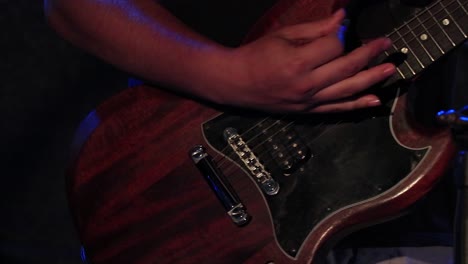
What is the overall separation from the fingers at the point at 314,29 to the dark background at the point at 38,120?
3.39 feet

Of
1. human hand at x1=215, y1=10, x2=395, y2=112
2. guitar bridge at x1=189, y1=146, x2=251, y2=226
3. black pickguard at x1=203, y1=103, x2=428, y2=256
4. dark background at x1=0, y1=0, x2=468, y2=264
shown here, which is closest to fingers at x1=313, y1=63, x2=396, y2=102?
human hand at x1=215, y1=10, x2=395, y2=112

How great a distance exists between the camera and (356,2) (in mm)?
750

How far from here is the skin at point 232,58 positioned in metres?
0.66

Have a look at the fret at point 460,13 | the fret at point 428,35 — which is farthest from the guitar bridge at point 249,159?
the fret at point 460,13

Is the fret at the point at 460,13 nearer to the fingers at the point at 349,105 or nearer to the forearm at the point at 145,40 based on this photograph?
the fingers at the point at 349,105

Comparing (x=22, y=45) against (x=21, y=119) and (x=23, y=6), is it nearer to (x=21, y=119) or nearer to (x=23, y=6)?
(x=23, y=6)

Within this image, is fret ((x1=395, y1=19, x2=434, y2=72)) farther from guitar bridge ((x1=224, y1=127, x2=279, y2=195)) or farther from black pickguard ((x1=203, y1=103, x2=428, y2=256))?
guitar bridge ((x1=224, y1=127, x2=279, y2=195))

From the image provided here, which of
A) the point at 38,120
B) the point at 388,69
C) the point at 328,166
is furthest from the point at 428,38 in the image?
the point at 38,120

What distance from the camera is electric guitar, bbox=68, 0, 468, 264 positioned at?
2.42 feet

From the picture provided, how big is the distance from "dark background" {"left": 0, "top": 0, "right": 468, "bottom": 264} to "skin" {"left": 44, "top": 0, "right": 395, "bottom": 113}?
0.77 metres

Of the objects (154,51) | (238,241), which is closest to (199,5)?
(154,51)

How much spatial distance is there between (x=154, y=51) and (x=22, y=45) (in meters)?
0.99

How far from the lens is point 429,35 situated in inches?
28.0

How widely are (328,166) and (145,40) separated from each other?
36 centimetres
